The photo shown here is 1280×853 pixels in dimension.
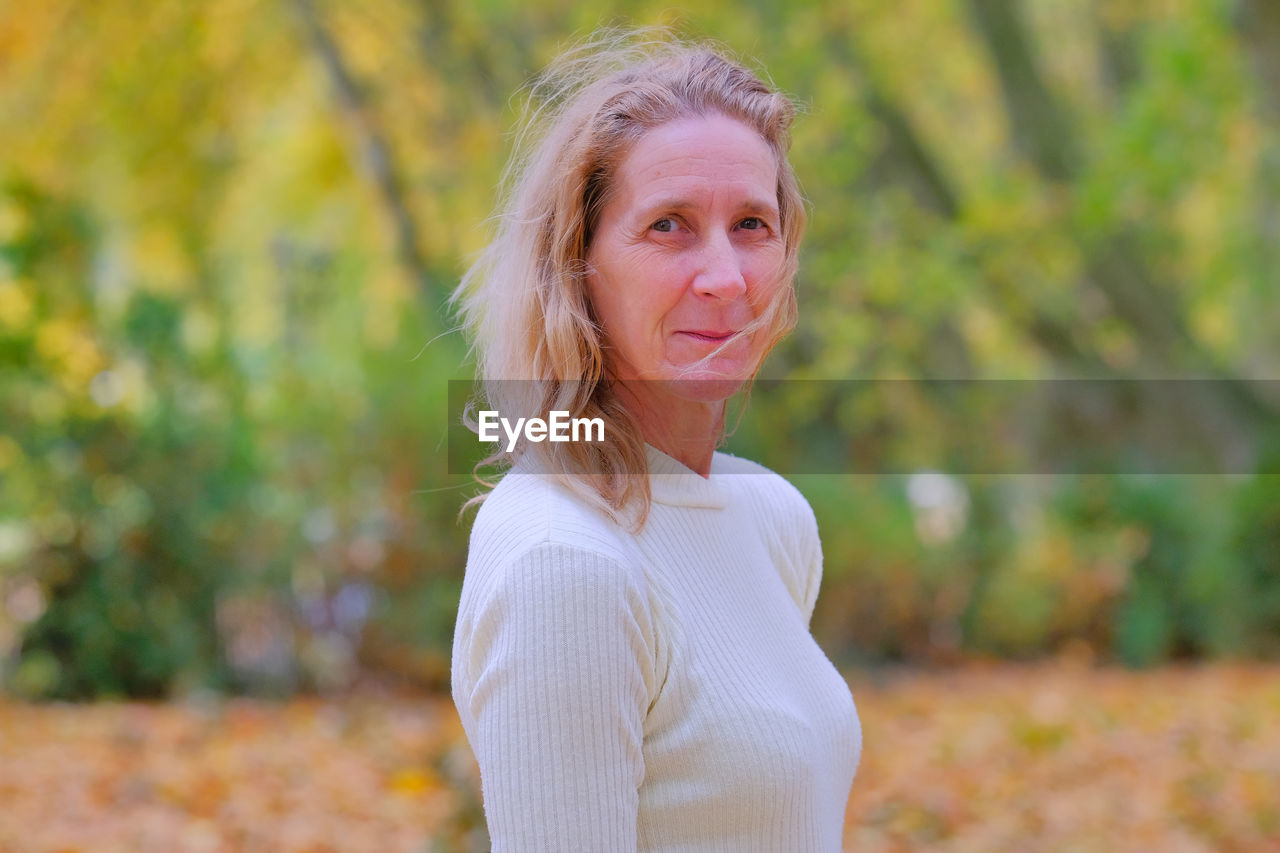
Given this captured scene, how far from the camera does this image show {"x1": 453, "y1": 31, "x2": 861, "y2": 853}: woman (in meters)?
1.16

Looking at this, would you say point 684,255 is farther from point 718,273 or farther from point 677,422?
point 677,422

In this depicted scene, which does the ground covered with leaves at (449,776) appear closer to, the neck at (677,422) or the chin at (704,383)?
the neck at (677,422)

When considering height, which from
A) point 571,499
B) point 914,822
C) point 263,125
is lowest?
point 914,822

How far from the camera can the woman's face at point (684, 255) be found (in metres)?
1.40

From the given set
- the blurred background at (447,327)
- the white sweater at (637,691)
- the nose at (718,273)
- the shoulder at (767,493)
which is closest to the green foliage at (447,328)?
the blurred background at (447,327)

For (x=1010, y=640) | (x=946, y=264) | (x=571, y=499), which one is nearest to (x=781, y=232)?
(x=571, y=499)

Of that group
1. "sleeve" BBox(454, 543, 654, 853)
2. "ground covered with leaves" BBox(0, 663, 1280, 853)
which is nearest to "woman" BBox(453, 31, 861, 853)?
"sleeve" BBox(454, 543, 654, 853)

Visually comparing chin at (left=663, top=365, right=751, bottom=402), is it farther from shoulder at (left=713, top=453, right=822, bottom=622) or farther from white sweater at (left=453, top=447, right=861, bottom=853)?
shoulder at (left=713, top=453, right=822, bottom=622)

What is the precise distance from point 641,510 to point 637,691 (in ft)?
0.81

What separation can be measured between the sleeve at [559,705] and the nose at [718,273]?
1.18 ft

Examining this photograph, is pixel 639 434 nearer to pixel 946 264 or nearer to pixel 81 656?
pixel 946 264

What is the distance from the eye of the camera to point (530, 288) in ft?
4.73

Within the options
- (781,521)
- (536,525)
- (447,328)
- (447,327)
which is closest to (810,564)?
(781,521)

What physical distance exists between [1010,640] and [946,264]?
3.72 meters
